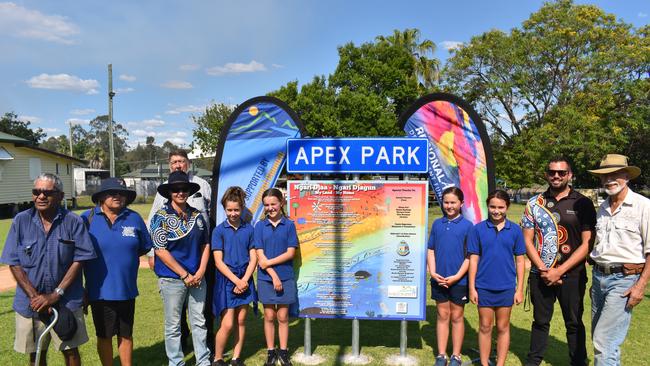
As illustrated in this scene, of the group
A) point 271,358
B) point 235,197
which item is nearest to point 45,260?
point 235,197

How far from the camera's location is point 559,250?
403 centimetres

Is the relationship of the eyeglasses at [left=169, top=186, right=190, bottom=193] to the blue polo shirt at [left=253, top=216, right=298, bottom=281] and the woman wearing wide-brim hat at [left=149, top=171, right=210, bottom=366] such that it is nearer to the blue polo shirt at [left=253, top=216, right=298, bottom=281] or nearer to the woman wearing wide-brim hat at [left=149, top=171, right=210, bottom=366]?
the woman wearing wide-brim hat at [left=149, top=171, right=210, bottom=366]

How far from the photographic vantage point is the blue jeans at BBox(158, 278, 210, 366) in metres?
3.91

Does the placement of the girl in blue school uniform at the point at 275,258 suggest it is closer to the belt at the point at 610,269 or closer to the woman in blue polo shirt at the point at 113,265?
the woman in blue polo shirt at the point at 113,265

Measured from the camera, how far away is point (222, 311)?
165 inches

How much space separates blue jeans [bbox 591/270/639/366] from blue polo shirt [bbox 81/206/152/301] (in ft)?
12.5

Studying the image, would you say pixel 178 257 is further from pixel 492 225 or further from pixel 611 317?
pixel 611 317

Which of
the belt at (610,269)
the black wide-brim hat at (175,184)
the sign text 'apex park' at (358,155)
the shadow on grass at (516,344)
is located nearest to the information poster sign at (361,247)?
the sign text 'apex park' at (358,155)

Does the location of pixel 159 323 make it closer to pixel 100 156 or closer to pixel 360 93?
pixel 360 93

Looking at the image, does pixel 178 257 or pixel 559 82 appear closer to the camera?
pixel 178 257

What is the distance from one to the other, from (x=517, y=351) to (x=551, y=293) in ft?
3.45

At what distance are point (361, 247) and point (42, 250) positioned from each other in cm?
277

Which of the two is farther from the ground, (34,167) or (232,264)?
(34,167)

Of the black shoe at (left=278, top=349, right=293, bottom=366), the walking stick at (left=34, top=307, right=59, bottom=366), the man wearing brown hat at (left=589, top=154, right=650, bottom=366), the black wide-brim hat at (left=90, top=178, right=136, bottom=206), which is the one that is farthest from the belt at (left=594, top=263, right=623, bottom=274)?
the walking stick at (left=34, top=307, right=59, bottom=366)
